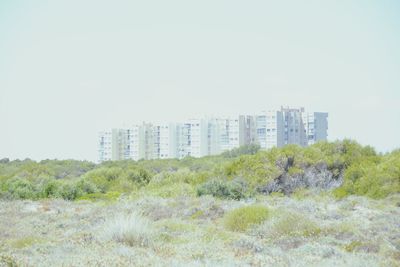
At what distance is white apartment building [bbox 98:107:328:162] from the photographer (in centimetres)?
8112

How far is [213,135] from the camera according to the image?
8469 centimetres

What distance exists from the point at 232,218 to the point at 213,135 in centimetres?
7022

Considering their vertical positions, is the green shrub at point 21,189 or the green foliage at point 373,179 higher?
the green foliage at point 373,179

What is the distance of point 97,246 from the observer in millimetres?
9859

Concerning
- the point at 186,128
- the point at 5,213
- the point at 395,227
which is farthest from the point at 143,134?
the point at 395,227

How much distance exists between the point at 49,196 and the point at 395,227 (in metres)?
18.9

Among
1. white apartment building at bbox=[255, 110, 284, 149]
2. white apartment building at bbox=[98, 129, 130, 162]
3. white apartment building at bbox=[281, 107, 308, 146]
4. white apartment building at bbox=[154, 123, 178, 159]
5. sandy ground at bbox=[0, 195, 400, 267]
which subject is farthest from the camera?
white apartment building at bbox=[98, 129, 130, 162]

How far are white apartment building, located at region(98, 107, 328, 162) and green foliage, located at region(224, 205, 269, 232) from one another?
65704mm

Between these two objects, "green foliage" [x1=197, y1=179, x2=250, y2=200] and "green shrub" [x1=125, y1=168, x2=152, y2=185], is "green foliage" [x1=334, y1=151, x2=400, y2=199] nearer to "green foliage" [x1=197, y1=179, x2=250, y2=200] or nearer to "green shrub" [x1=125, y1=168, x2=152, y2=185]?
"green foliage" [x1=197, y1=179, x2=250, y2=200]

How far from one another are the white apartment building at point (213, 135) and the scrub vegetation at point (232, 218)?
45.1 m

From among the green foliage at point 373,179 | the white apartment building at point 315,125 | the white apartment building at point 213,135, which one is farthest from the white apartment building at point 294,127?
the green foliage at point 373,179

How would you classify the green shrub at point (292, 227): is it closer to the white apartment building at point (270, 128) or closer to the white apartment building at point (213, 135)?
the white apartment building at point (270, 128)

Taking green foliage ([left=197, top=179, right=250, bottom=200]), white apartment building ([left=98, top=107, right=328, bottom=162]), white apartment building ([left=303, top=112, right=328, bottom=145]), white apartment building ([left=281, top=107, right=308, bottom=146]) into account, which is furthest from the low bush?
white apartment building ([left=303, top=112, right=328, bottom=145])

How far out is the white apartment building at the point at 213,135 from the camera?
8112 cm
